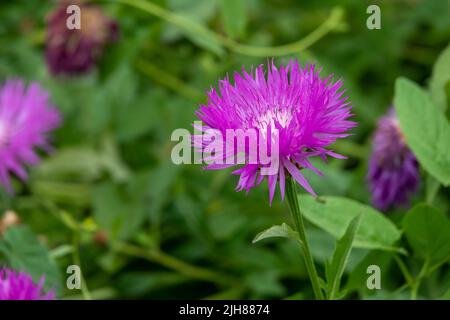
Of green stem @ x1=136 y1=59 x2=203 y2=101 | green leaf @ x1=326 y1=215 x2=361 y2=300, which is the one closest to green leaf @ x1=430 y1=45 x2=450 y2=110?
green leaf @ x1=326 y1=215 x2=361 y2=300

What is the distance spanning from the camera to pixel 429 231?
0.36 m

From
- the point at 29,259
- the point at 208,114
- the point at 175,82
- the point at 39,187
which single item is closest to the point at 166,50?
the point at 175,82

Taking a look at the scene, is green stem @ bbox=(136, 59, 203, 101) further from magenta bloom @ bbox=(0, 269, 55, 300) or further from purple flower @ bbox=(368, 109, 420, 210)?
magenta bloom @ bbox=(0, 269, 55, 300)

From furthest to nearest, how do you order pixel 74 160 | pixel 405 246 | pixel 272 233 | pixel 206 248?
pixel 74 160 < pixel 206 248 < pixel 405 246 < pixel 272 233

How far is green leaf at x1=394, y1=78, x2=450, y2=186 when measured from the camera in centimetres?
38

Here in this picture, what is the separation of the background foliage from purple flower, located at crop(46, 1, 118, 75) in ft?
0.05

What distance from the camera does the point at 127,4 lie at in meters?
0.66

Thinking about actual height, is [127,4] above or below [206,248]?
above

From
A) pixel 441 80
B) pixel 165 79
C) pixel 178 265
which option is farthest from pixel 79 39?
pixel 441 80

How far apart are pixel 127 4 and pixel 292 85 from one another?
396 millimetres

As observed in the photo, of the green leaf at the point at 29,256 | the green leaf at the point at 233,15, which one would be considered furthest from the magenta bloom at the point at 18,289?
the green leaf at the point at 233,15

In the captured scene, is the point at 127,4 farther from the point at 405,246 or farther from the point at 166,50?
the point at 405,246

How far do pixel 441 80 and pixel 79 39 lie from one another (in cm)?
33

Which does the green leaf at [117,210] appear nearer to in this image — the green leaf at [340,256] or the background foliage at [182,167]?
the background foliage at [182,167]
